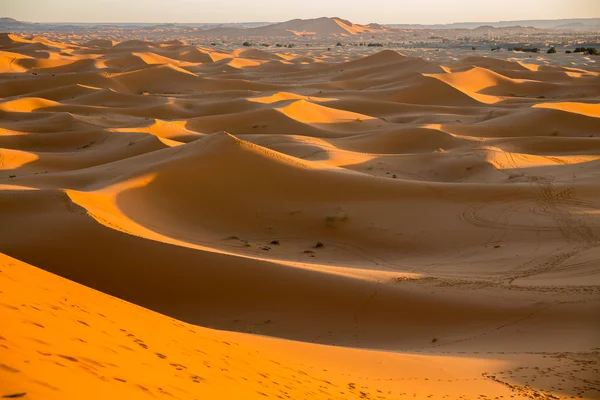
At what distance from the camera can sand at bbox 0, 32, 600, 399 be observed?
4926 millimetres

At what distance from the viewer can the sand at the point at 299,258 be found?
4926mm

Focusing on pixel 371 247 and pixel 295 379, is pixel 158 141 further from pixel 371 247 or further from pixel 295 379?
pixel 295 379

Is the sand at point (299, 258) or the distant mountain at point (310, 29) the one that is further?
the distant mountain at point (310, 29)

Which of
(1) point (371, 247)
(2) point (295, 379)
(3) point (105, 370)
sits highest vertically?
(3) point (105, 370)

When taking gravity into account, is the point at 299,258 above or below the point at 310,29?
below

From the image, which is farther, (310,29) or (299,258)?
(310,29)

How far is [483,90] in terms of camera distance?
120 ft

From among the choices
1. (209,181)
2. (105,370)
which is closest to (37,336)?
(105,370)

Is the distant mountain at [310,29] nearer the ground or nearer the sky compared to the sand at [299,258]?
nearer the sky

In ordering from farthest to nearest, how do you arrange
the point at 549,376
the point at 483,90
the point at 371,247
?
the point at 483,90, the point at 371,247, the point at 549,376

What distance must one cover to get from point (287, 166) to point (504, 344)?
7954mm

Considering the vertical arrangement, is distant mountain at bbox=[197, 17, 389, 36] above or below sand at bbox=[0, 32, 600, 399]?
above

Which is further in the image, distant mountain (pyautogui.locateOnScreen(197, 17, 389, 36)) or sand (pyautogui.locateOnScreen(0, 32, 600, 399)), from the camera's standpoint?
distant mountain (pyautogui.locateOnScreen(197, 17, 389, 36))

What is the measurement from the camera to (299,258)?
436 inches
